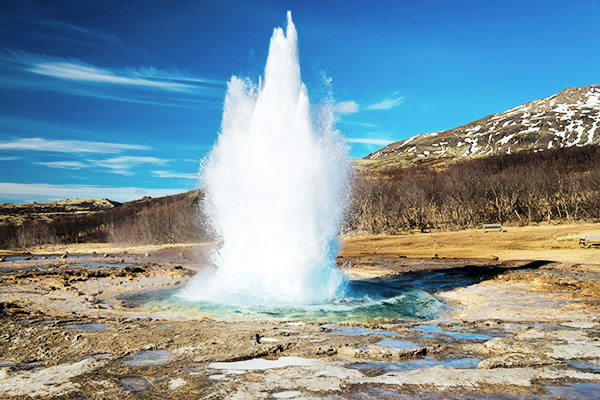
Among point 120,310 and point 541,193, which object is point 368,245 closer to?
point 541,193

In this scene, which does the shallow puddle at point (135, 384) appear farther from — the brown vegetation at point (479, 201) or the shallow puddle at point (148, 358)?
the brown vegetation at point (479, 201)

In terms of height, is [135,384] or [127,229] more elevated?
[127,229]

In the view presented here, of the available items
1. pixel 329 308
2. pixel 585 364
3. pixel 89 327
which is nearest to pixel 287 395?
pixel 585 364

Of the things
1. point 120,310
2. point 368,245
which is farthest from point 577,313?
point 368,245

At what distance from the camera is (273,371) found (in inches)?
249

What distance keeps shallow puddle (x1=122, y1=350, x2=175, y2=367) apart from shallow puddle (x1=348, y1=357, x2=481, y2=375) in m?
3.18

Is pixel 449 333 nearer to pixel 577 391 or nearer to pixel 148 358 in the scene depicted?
pixel 577 391

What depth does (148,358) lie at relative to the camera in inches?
278

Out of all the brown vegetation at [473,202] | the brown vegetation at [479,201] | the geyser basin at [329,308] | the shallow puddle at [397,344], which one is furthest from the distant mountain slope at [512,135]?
the shallow puddle at [397,344]

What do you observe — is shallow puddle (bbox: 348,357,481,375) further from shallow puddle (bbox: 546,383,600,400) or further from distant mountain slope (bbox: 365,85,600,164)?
distant mountain slope (bbox: 365,85,600,164)

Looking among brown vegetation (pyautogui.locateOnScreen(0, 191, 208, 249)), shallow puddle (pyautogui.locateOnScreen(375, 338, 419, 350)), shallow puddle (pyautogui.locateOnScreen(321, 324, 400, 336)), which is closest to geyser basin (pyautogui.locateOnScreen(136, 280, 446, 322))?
shallow puddle (pyautogui.locateOnScreen(321, 324, 400, 336))

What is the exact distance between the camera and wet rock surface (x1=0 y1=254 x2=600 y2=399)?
5.45 m

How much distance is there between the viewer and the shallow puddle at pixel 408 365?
636 cm

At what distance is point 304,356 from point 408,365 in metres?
1.76
